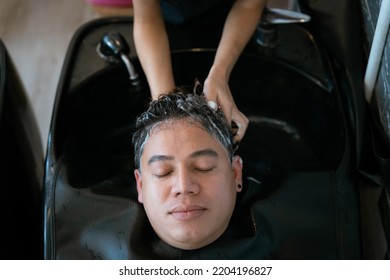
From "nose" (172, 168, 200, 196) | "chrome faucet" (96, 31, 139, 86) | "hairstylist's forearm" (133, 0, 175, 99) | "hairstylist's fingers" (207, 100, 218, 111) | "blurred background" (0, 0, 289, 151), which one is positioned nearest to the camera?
"nose" (172, 168, 200, 196)

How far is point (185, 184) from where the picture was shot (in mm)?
925

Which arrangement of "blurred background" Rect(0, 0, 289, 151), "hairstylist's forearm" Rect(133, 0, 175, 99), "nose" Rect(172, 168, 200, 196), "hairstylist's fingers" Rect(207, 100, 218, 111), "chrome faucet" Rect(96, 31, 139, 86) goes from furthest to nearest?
"blurred background" Rect(0, 0, 289, 151) < "chrome faucet" Rect(96, 31, 139, 86) < "hairstylist's forearm" Rect(133, 0, 175, 99) < "hairstylist's fingers" Rect(207, 100, 218, 111) < "nose" Rect(172, 168, 200, 196)

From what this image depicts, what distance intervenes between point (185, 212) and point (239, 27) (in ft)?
1.67

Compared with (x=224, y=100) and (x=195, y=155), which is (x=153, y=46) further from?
(x=195, y=155)

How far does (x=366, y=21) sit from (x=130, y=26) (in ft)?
2.13

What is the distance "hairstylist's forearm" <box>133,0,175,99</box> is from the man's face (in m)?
0.18

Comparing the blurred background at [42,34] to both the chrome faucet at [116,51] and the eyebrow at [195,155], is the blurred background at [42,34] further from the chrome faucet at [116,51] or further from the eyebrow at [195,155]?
the eyebrow at [195,155]

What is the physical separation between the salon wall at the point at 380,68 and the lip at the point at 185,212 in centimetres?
55

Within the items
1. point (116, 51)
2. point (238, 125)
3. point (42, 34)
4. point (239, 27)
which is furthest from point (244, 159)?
point (42, 34)

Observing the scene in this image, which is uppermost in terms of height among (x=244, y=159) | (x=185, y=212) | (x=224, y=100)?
(x=224, y=100)

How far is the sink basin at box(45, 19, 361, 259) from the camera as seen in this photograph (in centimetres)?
109

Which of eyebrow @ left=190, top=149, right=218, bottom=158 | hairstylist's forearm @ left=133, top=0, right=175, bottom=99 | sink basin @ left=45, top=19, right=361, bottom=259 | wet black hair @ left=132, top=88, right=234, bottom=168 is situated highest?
hairstylist's forearm @ left=133, top=0, right=175, bottom=99

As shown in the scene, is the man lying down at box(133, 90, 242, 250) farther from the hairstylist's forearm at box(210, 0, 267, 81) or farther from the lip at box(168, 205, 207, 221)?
the hairstylist's forearm at box(210, 0, 267, 81)

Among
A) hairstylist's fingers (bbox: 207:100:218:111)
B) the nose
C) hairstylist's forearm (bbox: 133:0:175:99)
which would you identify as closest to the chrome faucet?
hairstylist's forearm (bbox: 133:0:175:99)
